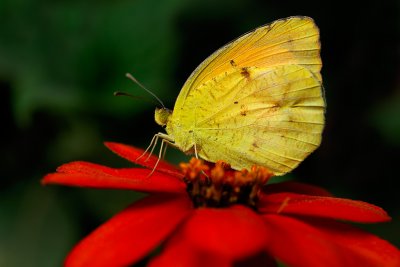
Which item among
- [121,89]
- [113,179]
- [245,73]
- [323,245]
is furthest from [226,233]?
[121,89]

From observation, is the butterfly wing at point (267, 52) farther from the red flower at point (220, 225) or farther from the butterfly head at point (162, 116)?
the red flower at point (220, 225)

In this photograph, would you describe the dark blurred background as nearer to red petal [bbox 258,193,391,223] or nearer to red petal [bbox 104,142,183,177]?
red petal [bbox 104,142,183,177]

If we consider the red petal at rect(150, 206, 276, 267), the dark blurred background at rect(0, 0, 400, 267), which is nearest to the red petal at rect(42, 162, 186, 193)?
the red petal at rect(150, 206, 276, 267)

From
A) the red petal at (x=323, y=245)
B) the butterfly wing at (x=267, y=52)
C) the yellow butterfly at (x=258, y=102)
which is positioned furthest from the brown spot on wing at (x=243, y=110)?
the red petal at (x=323, y=245)

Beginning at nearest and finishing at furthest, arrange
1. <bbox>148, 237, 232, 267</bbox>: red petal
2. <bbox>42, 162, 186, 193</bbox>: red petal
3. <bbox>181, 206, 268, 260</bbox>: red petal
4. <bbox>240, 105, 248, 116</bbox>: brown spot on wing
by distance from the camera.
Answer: <bbox>181, 206, 268, 260</bbox>: red petal → <bbox>148, 237, 232, 267</bbox>: red petal → <bbox>42, 162, 186, 193</bbox>: red petal → <bbox>240, 105, 248, 116</bbox>: brown spot on wing

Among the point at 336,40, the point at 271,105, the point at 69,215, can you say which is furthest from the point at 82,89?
the point at 336,40

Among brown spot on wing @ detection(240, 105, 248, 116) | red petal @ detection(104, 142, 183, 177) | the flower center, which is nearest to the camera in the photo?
the flower center
